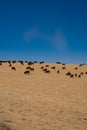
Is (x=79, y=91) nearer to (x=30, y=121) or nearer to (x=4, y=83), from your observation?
(x=4, y=83)

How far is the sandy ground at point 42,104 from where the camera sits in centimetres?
1362

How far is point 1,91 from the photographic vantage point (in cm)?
2216

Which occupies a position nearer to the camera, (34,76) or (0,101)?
(0,101)

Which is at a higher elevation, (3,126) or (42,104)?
(42,104)

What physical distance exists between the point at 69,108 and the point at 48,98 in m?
3.31

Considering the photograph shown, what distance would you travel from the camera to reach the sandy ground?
1362cm

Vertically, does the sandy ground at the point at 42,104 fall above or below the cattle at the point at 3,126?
above

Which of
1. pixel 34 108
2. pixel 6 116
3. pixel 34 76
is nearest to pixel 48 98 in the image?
pixel 34 108

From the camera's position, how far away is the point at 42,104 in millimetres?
18219

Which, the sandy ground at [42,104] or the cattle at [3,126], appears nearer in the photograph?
the cattle at [3,126]

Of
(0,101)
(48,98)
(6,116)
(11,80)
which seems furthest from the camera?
(11,80)

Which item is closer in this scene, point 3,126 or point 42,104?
point 3,126

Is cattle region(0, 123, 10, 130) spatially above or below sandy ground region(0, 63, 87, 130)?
below

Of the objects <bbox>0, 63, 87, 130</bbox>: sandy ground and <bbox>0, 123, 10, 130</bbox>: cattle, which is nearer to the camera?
<bbox>0, 123, 10, 130</bbox>: cattle
